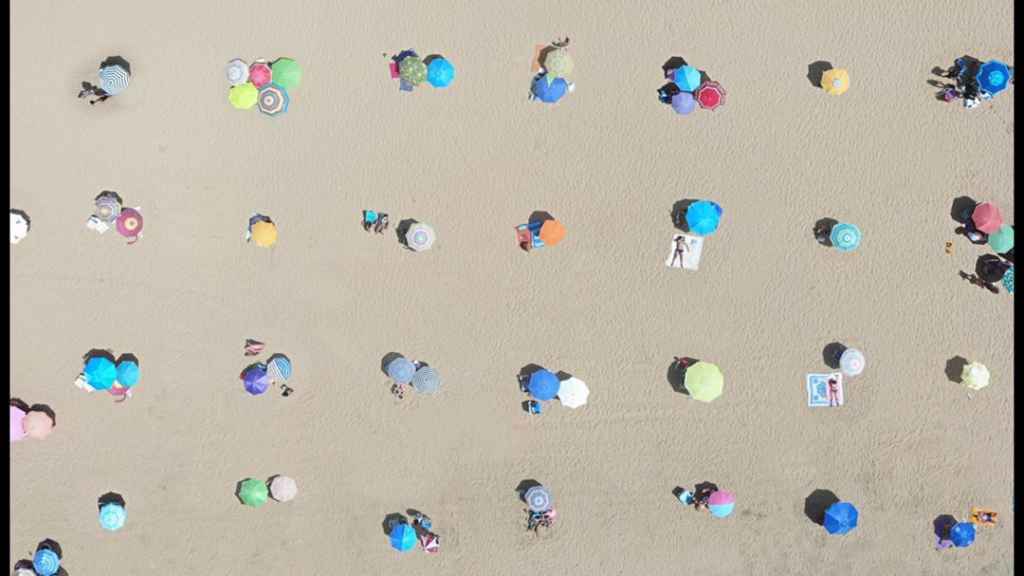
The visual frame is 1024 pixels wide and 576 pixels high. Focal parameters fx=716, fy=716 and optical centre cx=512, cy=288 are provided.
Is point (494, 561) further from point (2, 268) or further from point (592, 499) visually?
point (2, 268)

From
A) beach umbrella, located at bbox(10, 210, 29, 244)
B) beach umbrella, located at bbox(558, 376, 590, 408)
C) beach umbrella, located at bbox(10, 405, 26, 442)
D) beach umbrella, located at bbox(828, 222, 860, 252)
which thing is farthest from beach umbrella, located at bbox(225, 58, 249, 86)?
beach umbrella, located at bbox(828, 222, 860, 252)

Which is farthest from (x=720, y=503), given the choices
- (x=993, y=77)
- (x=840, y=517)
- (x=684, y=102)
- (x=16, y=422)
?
(x=16, y=422)

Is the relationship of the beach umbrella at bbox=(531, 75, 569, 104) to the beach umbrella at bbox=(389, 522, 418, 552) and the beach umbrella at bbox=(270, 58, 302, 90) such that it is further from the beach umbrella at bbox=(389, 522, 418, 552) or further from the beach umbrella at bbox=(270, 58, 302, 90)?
the beach umbrella at bbox=(389, 522, 418, 552)

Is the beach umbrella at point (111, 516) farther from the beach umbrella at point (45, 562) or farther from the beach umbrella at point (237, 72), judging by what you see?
the beach umbrella at point (237, 72)

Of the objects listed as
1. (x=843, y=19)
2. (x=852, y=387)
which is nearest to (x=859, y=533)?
(x=852, y=387)

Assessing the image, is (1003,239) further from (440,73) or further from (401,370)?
(401,370)

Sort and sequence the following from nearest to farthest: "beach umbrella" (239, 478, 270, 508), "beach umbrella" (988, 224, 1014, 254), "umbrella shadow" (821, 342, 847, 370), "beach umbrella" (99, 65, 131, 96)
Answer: "beach umbrella" (99, 65, 131, 96), "beach umbrella" (988, 224, 1014, 254), "beach umbrella" (239, 478, 270, 508), "umbrella shadow" (821, 342, 847, 370)
